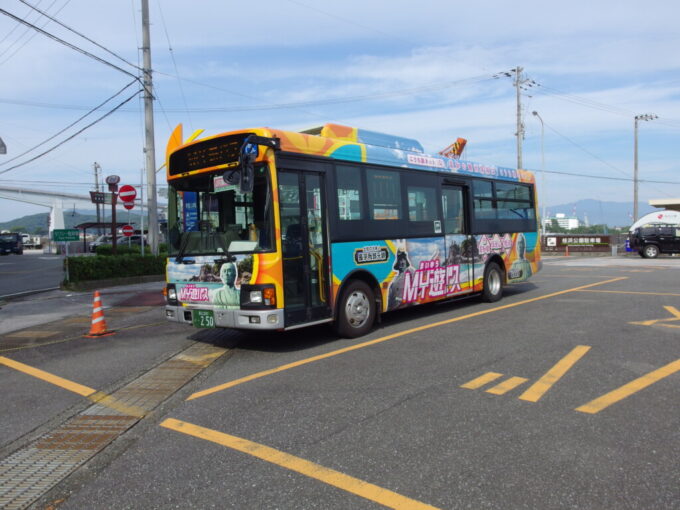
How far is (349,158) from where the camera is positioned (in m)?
7.73

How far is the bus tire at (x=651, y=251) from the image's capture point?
27.6 meters

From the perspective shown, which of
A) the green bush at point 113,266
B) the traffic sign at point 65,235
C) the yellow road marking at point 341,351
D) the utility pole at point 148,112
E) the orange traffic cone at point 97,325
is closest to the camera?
the yellow road marking at point 341,351

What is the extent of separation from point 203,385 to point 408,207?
4.80 metres

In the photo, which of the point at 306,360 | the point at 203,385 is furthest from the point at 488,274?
the point at 203,385

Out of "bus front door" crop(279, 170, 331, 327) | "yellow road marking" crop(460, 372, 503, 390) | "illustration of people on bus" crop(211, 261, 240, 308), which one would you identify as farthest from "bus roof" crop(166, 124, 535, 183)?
"yellow road marking" crop(460, 372, 503, 390)

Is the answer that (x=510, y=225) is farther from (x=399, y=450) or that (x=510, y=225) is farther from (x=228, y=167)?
(x=399, y=450)

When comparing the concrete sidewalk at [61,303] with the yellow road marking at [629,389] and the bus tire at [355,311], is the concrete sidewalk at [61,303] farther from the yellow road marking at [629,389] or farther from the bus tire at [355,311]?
the yellow road marking at [629,389]

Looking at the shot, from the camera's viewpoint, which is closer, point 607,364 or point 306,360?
point 607,364

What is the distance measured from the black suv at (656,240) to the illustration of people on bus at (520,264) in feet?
63.5

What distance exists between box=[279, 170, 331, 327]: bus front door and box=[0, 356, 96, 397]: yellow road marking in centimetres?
247

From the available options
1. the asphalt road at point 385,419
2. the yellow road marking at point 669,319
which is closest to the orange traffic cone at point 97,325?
the asphalt road at point 385,419

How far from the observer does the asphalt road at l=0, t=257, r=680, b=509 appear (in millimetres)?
3129

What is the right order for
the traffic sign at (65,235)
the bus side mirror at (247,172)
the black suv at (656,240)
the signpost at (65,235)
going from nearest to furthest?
1. the bus side mirror at (247,172)
2. the signpost at (65,235)
3. the traffic sign at (65,235)
4. the black suv at (656,240)

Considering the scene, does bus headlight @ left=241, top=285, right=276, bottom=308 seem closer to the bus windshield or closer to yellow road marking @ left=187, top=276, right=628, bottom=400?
the bus windshield
